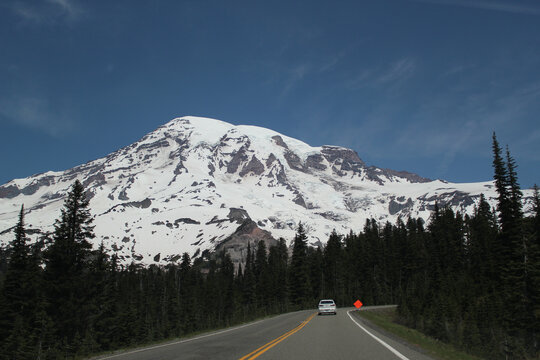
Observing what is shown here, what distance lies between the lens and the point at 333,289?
105 m

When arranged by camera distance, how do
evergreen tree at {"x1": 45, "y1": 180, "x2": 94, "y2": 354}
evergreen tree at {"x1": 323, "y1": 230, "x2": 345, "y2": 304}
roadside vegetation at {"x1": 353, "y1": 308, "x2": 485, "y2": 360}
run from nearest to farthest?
roadside vegetation at {"x1": 353, "y1": 308, "x2": 485, "y2": 360}, evergreen tree at {"x1": 45, "y1": 180, "x2": 94, "y2": 354}, evergreen tree at {"x1": 323, "y1": 230, "x2": 345, "y2": 304}

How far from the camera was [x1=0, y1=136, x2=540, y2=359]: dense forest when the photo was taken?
114ft

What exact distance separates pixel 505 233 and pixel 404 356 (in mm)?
36544

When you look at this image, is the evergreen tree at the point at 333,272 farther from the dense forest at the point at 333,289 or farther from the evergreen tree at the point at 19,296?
the evergreen tree at the point at 19,296

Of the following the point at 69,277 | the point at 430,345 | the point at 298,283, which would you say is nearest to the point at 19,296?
the point at 69,277

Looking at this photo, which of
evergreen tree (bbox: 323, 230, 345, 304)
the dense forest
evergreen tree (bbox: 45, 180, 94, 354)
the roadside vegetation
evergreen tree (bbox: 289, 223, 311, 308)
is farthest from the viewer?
evergreen tree (bbox: 323, 230, 345, 304)

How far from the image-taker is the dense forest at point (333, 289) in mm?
34750

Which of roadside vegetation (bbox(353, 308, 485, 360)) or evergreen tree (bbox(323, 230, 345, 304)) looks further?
evergreen tree (bbox(323, 230, 345, 304))

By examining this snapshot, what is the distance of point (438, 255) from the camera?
8981 centimetres

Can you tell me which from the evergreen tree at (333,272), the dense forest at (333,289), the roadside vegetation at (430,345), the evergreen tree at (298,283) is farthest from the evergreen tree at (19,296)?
the evergreen tree at (333,272)

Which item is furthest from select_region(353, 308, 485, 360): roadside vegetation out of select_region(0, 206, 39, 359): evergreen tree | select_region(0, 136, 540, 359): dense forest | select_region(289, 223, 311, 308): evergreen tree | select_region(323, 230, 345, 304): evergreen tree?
select_region(323, 230, 345, 304): evergreen tree

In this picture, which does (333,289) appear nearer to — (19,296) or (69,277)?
(69,277)

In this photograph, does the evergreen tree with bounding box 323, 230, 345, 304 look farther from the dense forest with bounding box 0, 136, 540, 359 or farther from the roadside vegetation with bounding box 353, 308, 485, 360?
the roadside vegetation with bounding box 353, 308, 485, 360

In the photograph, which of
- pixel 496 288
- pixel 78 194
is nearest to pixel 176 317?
pixel 78 194
